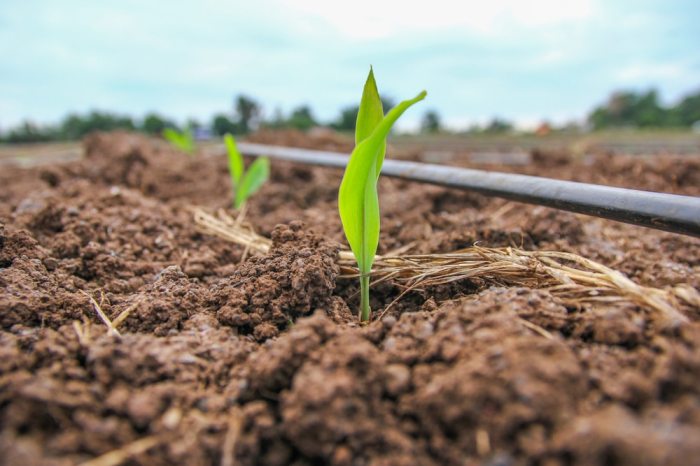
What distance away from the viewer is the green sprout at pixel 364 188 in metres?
0.83

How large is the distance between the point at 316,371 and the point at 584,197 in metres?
0.82

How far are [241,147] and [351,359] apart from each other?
3453 millimetres

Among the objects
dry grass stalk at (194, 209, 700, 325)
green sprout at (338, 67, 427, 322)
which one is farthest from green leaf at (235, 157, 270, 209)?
green sprout at (338, 67, 427, 322)

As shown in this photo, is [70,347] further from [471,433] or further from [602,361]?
[602,361]

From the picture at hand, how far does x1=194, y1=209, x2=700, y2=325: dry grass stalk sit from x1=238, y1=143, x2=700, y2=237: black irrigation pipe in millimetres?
132

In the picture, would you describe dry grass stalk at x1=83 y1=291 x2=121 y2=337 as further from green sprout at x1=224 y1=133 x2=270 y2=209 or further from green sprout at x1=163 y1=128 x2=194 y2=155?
green sprout at x1=163 y1=128 x2=194 y2=155

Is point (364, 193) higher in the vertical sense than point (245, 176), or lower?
higher

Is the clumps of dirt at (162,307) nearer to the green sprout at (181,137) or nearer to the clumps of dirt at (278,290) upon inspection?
the clumps of dirt at (278,290)

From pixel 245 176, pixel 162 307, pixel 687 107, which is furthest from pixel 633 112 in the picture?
pixel 162 307

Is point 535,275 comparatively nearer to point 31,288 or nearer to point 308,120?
point 31,288

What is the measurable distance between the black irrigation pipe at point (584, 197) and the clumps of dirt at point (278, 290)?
60 cm

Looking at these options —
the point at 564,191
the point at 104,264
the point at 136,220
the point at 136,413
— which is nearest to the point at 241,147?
the point at 136,220

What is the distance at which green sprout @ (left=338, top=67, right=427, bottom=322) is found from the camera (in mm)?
834

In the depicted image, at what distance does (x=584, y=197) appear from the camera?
3.49 ft
